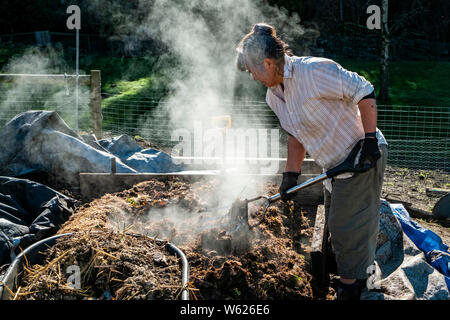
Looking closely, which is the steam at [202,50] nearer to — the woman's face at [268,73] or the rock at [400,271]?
the rock at [400,271]

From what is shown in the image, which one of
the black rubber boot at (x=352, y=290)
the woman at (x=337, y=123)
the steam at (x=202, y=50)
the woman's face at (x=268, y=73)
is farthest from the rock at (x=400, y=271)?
the steam at (x=202, y=50)

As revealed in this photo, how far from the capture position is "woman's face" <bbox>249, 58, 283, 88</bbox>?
2670 mm

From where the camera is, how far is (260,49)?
8.64 ft

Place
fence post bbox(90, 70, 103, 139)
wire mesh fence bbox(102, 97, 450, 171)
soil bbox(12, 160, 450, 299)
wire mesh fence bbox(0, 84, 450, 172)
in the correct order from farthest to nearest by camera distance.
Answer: wire mesh fence bbox(0, 84, 450, 172) < wire mesh fence bbox(102, 97, 450, 171) < fence post bbox(90, 70, 103, 139) < soil bbox(12, 160, 450, 299)

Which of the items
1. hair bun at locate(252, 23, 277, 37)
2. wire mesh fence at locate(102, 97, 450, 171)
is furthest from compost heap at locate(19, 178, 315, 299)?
wire mesh fence at locate(102, 97, 450, 171)

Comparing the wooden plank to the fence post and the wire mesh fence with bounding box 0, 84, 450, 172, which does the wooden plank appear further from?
the fence post

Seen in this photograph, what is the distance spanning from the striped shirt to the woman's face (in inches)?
2.5

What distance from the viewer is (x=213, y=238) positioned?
3.32 metres

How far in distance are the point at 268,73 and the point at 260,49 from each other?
0.16 m

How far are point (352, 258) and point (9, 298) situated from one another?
7.00 ft

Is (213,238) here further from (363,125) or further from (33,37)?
(33,37)

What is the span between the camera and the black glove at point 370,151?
2619 millimetres

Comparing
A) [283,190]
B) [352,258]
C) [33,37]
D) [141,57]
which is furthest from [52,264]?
[33,37]

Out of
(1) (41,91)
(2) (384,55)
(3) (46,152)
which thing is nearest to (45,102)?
(1) (41,91)
